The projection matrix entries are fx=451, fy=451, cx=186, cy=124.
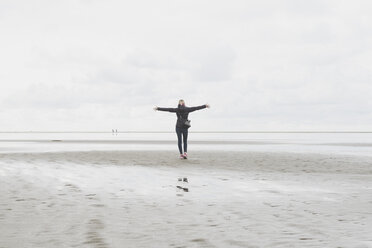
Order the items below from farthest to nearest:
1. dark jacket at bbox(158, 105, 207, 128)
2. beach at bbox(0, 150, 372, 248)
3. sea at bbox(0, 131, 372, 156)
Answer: sea at bbox(0, 131, 372, 156) < dark jacket at bbox(158, 105, 207, 128) < beach at bbox(0, 150, 372, 248)

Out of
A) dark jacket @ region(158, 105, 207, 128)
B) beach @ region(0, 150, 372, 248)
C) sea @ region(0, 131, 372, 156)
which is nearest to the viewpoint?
beach @ region(0, 150, 372, 248)

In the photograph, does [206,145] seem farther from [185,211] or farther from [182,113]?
[185,211]

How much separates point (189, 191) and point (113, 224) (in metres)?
4.35

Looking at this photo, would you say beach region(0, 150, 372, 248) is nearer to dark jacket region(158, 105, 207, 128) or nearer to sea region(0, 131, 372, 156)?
dark jacket region(158, 105, 207, 128)

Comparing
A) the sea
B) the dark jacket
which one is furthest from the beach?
the sea

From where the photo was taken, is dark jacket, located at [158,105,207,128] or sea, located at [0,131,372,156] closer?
dark jacket, located at [158,105,207,128]

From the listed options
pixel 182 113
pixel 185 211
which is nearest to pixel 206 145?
pixel 182 113

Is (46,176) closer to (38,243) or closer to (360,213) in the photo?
(38,243)

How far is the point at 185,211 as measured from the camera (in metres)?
8.55

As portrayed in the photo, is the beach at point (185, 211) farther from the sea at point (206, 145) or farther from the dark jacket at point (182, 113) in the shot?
the sea at point (206, 145)

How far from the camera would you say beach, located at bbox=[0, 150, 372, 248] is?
6262 millimetres

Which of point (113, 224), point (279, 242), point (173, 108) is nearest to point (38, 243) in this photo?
point (113, 224)

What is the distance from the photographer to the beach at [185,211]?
20.5ft

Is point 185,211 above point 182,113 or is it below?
below
